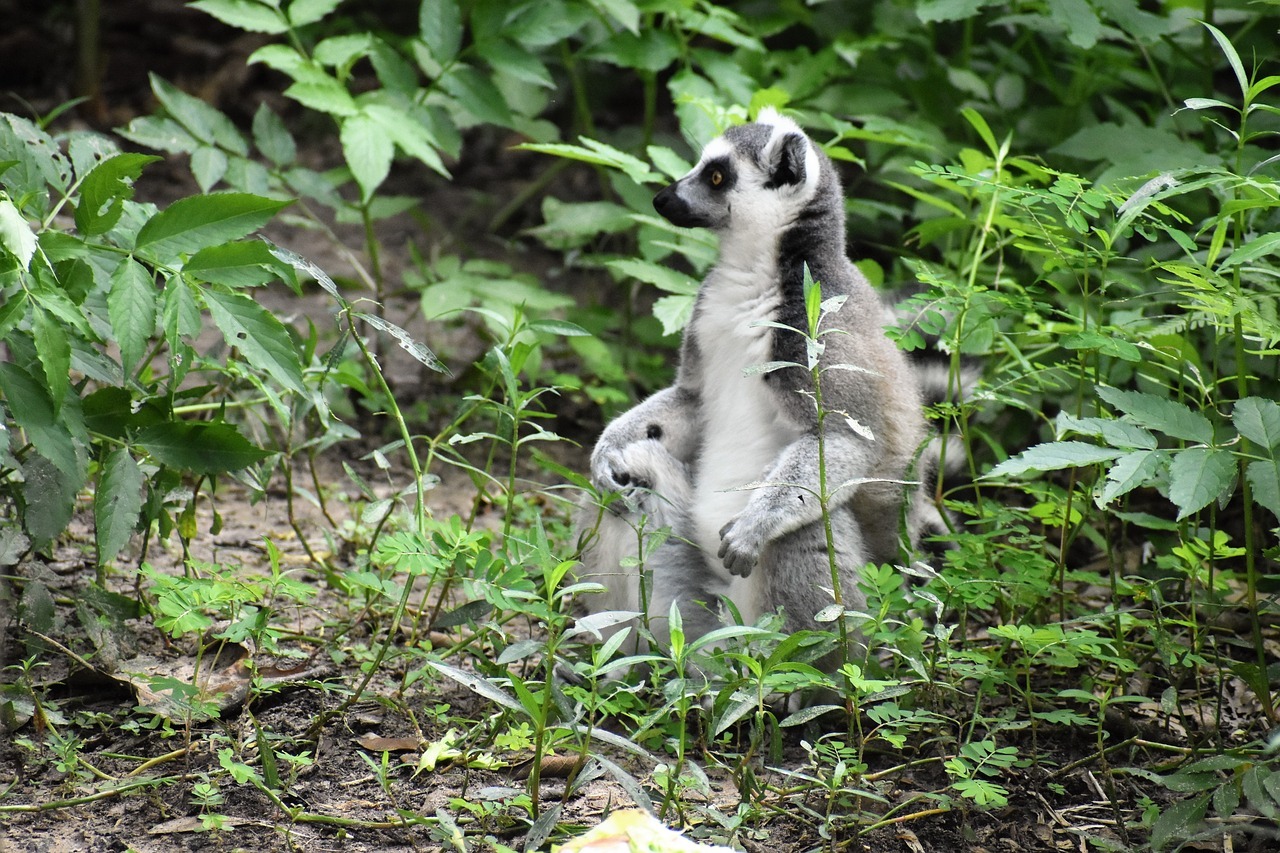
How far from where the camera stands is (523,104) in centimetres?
603

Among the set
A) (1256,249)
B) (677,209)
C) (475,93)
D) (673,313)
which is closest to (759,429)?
(677,209)

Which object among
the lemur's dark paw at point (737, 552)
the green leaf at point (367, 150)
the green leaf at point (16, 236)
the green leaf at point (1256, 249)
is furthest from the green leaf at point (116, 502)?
the green leaf at point (1256, 249)

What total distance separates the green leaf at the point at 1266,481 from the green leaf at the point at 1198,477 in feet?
0.14

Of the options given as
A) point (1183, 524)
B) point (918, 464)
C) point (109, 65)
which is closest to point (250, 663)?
point (918, 464)

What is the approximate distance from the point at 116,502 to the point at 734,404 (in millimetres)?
1744

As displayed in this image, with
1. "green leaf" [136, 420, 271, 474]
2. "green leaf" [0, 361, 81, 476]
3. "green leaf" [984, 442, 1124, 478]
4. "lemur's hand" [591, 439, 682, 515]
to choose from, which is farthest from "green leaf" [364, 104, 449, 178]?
"green leaf" [984, 442, 1124, 478]

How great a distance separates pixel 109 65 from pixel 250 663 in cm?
671

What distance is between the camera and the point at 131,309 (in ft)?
8.55

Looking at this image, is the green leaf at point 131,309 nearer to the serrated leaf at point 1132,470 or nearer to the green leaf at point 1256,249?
the serrated leaf at point 1132,470

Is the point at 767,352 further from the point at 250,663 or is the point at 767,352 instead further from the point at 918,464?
the point at 250,663

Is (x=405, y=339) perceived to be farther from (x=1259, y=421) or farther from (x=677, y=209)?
(x=1259, y=421)

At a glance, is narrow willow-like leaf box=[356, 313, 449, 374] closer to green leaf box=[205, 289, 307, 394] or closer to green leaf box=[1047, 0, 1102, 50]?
green leaf box=[205, 289, 307, 394]

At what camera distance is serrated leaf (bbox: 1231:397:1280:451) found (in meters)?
2.55

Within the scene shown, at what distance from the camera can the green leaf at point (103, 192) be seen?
8.74 feet
